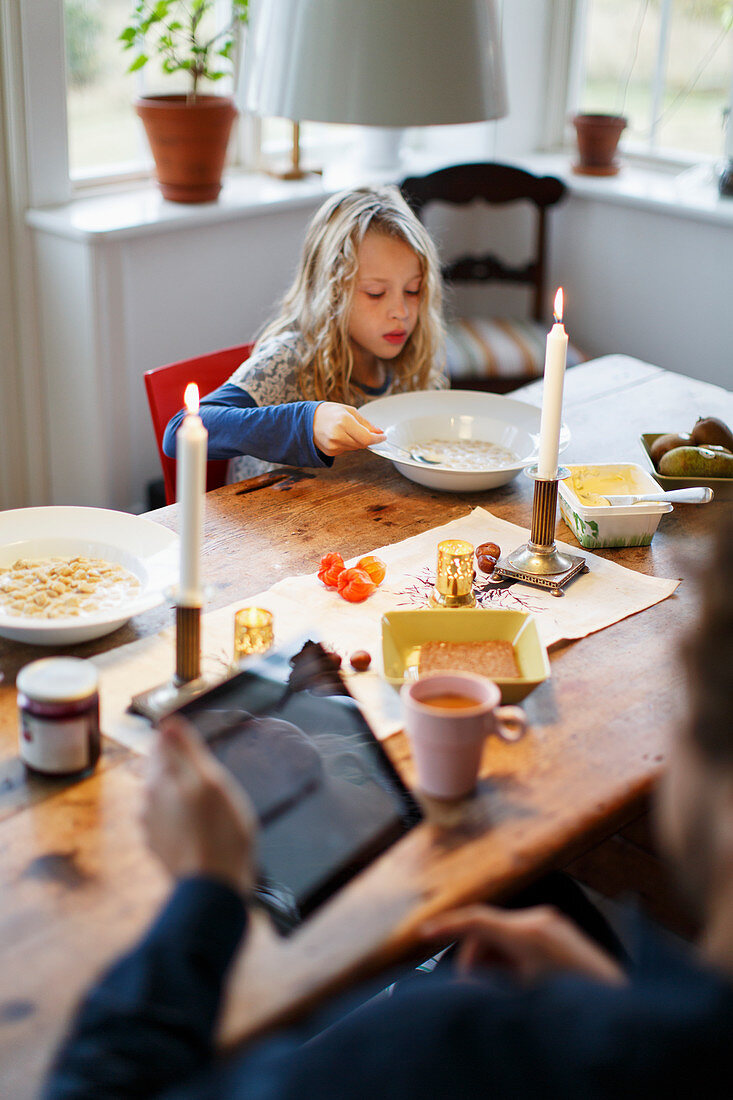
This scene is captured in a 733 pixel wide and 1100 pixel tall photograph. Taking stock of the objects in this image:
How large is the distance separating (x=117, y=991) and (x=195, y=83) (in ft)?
8.13

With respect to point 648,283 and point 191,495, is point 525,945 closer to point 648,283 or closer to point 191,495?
point 191,495

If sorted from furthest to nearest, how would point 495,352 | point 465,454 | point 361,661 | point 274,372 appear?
point 495,352
point 274,372
point 465,454
point 361,661

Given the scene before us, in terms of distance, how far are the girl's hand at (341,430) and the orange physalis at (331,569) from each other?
0.28m

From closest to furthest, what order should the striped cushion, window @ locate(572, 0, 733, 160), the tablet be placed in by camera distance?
the tablet < the striped cushion < window @ locate(572, 0, 733, 160)

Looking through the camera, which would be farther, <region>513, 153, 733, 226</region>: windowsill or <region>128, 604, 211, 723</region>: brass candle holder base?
<region>513, 153, 733, 226</region>: windowsill

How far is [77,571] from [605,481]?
79 cm

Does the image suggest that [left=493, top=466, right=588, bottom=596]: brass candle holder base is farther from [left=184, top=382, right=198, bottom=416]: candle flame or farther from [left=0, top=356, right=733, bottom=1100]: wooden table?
[left=184, top=382, right=198, bottom=416]: candle flame

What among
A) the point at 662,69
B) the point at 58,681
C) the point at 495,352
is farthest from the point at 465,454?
the point at 662,69

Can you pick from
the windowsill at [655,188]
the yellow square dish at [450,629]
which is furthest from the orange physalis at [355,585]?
the windowsill at [655,188]

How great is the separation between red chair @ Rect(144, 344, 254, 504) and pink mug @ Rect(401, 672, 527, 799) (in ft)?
3.26

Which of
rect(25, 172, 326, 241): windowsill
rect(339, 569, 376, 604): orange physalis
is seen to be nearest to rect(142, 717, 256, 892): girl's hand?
rect(339, 569, 376, 604): orange physalis

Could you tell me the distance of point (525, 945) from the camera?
0.81 meters

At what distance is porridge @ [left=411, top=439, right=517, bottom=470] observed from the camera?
1713 millimetres

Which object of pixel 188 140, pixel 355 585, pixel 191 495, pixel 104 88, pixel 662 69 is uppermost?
pixel 662 69
